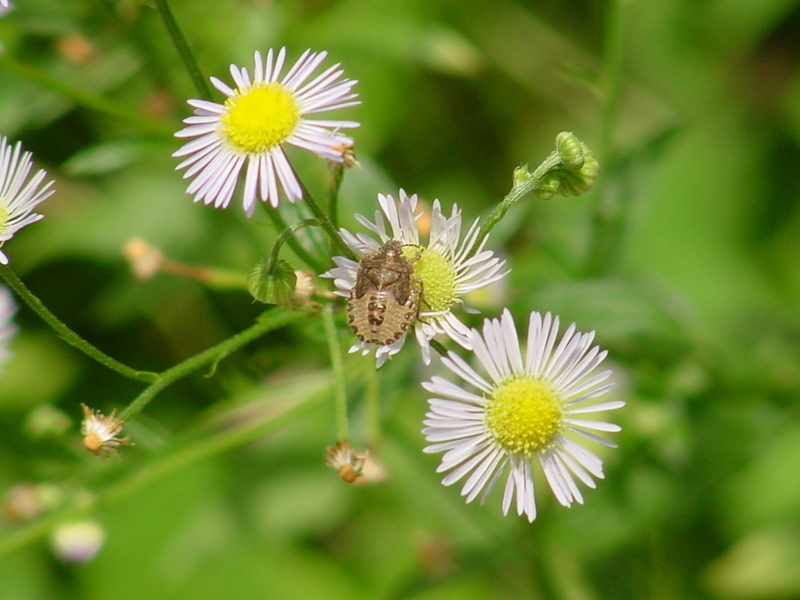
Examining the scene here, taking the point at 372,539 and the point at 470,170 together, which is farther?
the point at 470,170

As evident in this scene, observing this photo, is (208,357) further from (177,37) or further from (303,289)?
(177,37)

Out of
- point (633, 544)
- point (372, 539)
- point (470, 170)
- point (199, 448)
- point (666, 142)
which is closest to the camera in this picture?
point (199, 448)

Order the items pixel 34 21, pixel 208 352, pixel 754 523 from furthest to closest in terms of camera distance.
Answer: pixel 754 523 → pixel 34 21 → pixel 208 352

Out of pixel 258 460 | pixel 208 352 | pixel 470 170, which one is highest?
pixel 470 170

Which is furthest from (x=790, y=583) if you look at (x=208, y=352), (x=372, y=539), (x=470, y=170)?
(x=208, y=352)

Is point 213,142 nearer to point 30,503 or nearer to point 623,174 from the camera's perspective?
point 30,503

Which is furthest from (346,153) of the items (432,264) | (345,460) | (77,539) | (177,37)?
(77,539)

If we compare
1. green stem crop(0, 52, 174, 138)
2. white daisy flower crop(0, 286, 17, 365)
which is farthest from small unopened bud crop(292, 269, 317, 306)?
white daisy flower crop(0, 286, 17, 365)

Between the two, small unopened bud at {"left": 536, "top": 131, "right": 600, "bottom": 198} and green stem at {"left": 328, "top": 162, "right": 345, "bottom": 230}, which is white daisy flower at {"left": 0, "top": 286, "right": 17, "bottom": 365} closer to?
green stem at {"left": 328, "top": 162, "right": 345, "bottom": 230}
